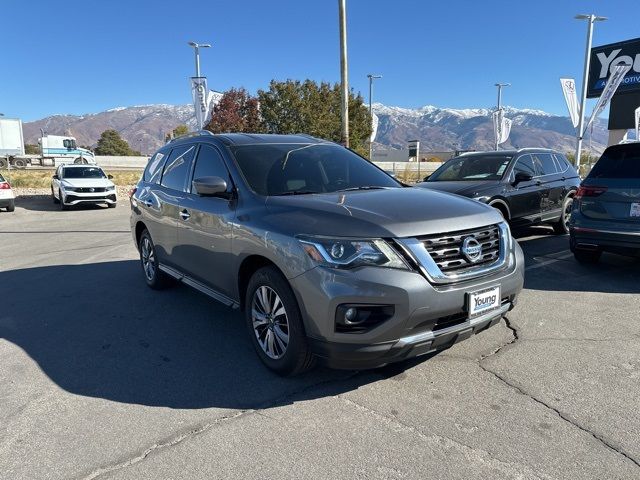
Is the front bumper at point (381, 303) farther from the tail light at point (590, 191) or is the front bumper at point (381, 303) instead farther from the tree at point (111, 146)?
the tree at point (111, 146)

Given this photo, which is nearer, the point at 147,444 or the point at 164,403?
the point at 147,444

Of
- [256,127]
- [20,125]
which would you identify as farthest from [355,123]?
[20,125]

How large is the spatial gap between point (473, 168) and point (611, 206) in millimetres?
3088

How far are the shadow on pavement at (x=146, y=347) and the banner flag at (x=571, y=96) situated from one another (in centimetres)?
2357

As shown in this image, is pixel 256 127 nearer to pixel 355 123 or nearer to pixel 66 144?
pixel 355 123

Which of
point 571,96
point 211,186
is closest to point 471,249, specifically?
point 211,186

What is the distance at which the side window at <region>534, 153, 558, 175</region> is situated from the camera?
29.6 feet

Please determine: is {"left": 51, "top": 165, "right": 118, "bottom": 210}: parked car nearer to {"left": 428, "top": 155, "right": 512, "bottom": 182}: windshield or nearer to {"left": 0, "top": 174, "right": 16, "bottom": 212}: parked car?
{"left": 0, "top": 174, "right": 16, "bottom": 212}: parked car

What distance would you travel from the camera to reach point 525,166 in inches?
340

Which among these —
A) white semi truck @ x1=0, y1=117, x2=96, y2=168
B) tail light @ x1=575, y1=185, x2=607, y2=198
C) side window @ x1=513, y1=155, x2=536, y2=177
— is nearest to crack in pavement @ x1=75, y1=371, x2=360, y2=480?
tail light @ x1=575, y1=185, x2=607, y2=198

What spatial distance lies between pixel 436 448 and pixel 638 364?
2081 mm

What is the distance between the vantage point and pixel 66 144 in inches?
1849

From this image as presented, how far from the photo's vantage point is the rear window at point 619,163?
5.95m

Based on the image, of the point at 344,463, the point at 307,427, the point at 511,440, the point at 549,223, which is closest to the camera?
the point at 344,463
